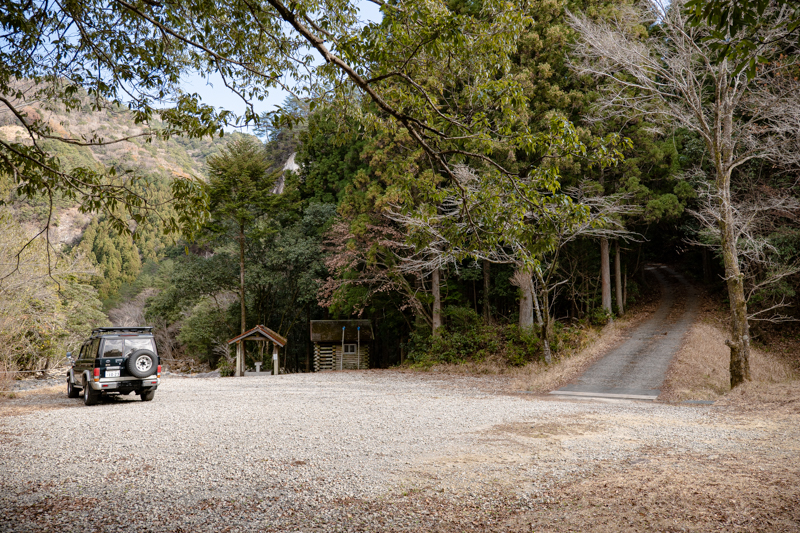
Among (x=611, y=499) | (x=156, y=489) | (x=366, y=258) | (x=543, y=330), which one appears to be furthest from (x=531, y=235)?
(x=366, y=258)

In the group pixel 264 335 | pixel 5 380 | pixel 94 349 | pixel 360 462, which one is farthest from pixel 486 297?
pixel 5 380

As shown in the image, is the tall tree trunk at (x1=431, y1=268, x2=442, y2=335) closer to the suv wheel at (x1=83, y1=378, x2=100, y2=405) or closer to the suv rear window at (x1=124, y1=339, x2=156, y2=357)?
the suv rear window at (x1=124, y1=339, x2=156, y2=357)

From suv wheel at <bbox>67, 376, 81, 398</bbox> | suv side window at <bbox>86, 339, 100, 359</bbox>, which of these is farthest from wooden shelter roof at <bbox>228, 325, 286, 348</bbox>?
suv side window at <bbox>86, 339, 100, 359</bbox>

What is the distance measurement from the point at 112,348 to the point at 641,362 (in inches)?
515

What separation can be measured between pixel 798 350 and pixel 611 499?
1778 centimetres

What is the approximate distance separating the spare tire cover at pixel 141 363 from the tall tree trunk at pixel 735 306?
12077 mm

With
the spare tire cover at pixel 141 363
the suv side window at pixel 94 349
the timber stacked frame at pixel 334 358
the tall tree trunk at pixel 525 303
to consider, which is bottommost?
the timber stacked frame at pixel 334 358

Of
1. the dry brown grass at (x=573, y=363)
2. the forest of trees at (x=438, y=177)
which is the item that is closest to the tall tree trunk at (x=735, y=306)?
the forest of trees at (x=438, y=177)

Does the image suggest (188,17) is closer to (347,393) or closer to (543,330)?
(347,393)

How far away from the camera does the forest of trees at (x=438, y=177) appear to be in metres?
5.05

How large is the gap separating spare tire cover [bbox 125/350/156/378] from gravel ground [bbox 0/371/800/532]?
104 cm

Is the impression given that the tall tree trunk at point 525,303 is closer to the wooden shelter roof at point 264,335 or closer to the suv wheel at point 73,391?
the wooden shelter roof at point 264,335

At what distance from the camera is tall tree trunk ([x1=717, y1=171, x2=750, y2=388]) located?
9914 mm

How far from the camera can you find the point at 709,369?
12.6 metres
